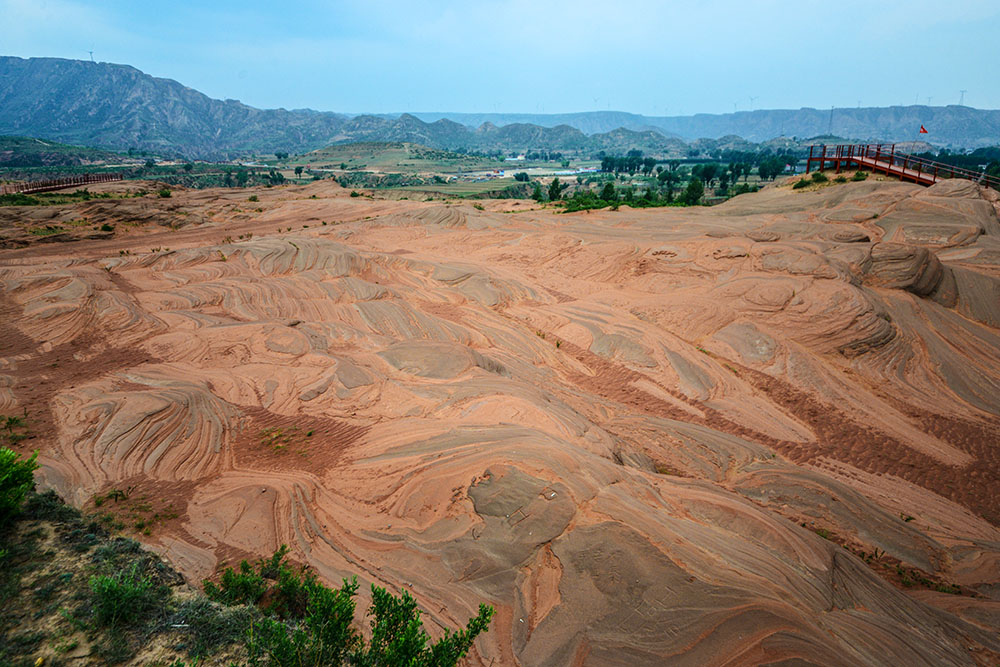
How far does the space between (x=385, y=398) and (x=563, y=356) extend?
696cm

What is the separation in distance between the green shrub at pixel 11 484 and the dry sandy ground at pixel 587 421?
1.93m

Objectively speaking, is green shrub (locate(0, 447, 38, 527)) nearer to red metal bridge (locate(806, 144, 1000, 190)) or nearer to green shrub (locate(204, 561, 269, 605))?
green shrub (locate(204, 561, 269, 605))

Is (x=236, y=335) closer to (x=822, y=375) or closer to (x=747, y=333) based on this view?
(x=747, y=333)

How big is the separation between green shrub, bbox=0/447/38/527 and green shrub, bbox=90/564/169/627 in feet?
6.23

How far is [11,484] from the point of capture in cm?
634

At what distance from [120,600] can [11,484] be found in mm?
2938

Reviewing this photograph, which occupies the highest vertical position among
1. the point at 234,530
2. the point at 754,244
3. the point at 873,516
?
the point at 754,244

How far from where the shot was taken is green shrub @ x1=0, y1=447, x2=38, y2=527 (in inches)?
240

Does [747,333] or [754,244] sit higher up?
[754,244]

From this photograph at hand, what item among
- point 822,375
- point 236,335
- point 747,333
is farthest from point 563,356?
point 236,335

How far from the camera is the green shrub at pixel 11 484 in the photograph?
6.09 meters

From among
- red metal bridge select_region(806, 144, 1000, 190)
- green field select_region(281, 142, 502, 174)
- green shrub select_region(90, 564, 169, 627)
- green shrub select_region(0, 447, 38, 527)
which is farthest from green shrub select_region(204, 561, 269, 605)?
green field select_region(281, 142, 502, 174)

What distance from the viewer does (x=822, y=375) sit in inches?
584

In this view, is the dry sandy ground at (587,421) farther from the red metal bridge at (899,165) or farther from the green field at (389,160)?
the green field at (389,160)
